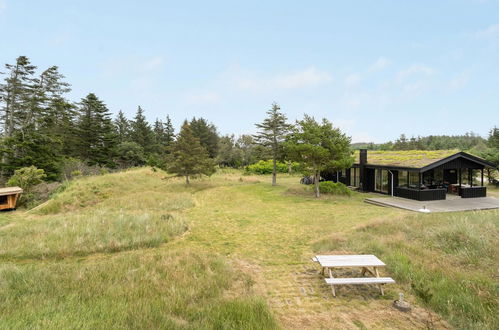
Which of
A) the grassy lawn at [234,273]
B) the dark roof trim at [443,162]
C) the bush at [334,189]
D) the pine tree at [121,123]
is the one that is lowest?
the grassy lawn at [234,273]

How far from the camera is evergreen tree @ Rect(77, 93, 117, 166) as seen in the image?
3073cm

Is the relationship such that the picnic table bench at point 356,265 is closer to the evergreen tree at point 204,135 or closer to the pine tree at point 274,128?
the pine tree at point 274,128

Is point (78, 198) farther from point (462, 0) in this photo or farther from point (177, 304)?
point (462, 0)

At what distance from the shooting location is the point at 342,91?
2955 centimetres

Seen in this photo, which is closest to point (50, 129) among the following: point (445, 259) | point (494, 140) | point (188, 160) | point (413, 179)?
point (188, 160)

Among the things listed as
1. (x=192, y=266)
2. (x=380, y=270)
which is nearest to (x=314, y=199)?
(x=380, y=270)

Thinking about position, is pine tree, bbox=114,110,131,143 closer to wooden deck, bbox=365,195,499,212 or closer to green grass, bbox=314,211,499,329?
wooden deck, bbox=365,195,499,212

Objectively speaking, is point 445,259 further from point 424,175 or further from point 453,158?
point 424,175

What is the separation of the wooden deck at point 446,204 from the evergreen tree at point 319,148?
11.2 ft

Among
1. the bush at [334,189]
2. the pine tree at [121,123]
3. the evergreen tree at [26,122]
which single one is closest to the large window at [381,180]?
the bush at [334,189]

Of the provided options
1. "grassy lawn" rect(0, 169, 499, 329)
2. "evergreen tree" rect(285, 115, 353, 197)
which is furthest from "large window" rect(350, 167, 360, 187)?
"grassy lawn" rect(0, 169, 499, 329)

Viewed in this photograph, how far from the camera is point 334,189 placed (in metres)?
17.3

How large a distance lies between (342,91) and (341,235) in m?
26.1

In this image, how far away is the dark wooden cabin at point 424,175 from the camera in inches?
576
